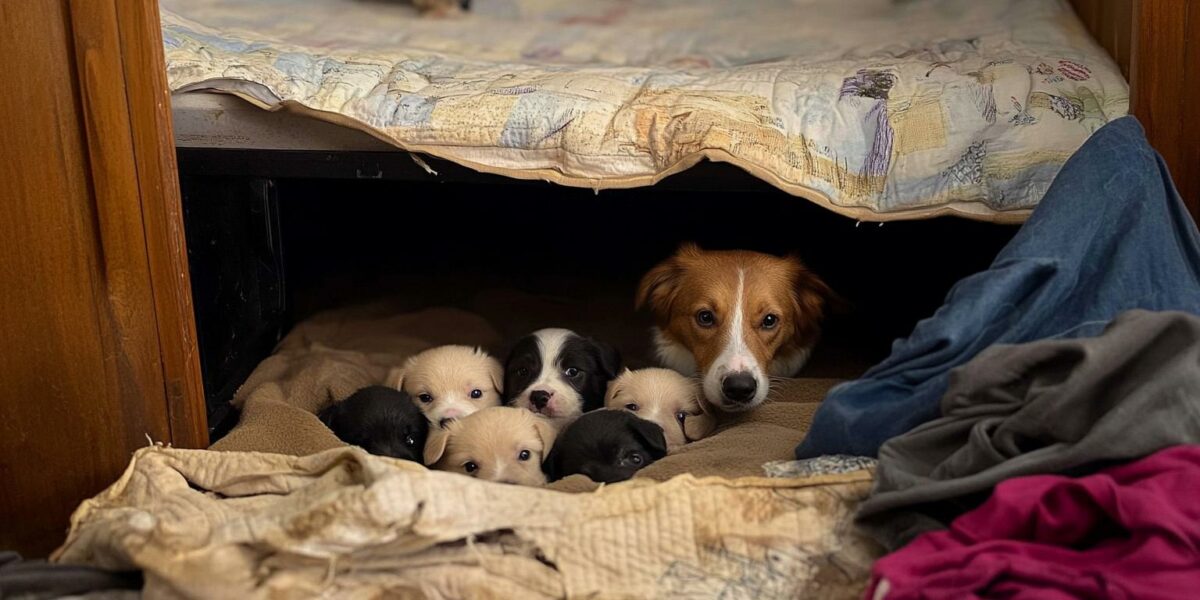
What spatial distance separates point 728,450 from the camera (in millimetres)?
2457

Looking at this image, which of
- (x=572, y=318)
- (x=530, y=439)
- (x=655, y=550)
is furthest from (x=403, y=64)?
(x=655, y=550)

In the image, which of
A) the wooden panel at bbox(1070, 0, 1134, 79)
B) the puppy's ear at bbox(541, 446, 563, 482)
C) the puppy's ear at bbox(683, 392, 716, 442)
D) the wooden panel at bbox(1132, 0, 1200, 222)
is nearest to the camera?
the wooden panel at bbox(1132, 0, 1200, 222)

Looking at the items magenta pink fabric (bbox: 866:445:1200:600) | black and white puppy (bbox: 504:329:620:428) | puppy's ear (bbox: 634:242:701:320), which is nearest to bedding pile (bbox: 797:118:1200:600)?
magenta pink fabric (bbox: 866:445:1200:600)

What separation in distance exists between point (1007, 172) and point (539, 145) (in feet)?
3.32

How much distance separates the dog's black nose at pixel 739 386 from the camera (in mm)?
2652

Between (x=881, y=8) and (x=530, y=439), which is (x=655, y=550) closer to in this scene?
(x=530, y=439)

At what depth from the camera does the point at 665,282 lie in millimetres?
3064

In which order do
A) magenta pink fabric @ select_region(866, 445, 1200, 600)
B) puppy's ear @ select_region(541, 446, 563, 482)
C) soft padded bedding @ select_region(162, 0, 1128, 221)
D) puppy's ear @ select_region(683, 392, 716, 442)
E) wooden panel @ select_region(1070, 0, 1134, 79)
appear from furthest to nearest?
1. wooden panel @ select_region(1070, 0, 1134, 79)
2. puppy's ear @ select_region(683, 392, 716, 442)
3. soft padded bedding @ select_region(162, 0, 1128, 221)
4. puppy's ear @ select_region(541, 446, 563, 482)
5. magenta pink fabric @ select_region(866, 445, 1200, 600)

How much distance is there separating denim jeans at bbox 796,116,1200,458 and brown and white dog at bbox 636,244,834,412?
0.47 metres

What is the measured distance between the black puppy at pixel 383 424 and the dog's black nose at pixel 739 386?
67 centimetres

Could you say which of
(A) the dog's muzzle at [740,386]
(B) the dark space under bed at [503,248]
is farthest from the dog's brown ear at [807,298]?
(A) the dog's muzzle at [740,386]

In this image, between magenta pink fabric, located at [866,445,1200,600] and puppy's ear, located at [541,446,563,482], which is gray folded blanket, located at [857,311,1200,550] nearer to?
magenta pink fabric, located at [866,445,1200,600]

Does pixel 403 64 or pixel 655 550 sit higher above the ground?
pixel 403 64

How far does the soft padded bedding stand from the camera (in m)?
2.60
